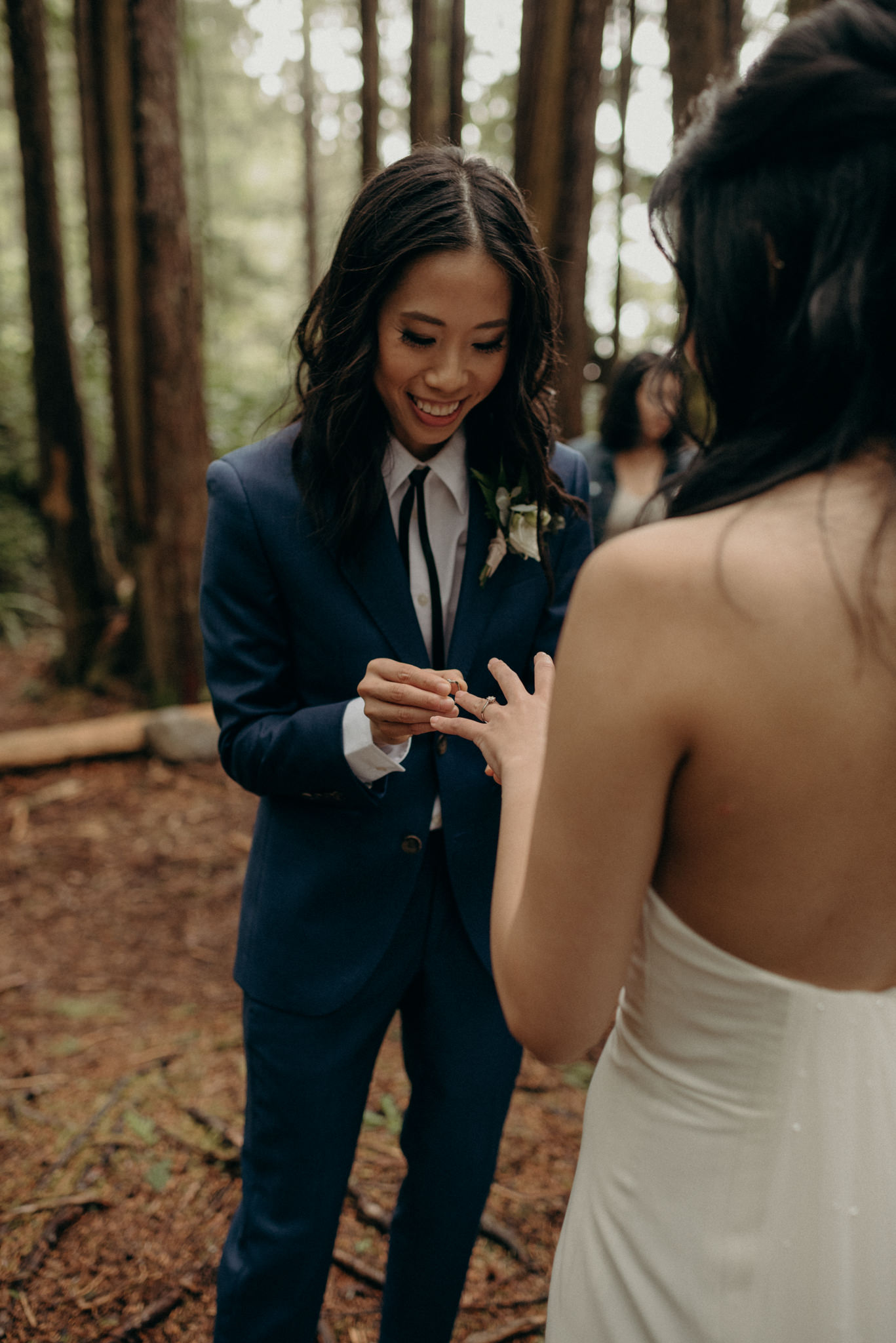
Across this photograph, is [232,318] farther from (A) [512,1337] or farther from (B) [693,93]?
(A) [512,1337]

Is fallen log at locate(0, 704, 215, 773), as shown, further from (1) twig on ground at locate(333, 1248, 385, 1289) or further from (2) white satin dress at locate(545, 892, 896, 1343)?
(2) white satin dress at locate(545, 892, 896, 1343)

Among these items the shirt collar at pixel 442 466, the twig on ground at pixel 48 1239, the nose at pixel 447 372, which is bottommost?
the twig on ground at pixel 48 1239

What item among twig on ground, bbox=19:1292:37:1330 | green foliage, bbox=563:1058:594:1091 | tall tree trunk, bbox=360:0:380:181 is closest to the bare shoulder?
twig on ground, bbox=19:1292:37:1330

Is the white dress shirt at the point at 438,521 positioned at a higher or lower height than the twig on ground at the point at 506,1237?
higher

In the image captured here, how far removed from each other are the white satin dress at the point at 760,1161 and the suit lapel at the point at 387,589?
806 millimetres

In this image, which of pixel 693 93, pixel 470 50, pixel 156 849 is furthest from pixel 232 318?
pixel 156 849

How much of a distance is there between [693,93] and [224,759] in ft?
18.7

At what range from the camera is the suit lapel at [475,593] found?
5.82 feet

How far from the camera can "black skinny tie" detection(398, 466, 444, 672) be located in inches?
71.0

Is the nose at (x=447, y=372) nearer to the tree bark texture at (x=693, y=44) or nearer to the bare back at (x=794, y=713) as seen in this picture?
the bare back at (x=794, y=713)

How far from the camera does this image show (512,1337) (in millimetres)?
2266

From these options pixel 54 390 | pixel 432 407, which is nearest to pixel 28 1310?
pixel 432 407

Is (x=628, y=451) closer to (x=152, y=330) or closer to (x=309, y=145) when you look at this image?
(x=152, y=330)

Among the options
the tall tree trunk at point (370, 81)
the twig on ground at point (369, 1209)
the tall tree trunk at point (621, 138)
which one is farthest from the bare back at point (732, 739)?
the tall tree trunk at point (370, 81)
